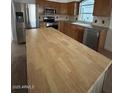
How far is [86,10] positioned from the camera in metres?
4.99

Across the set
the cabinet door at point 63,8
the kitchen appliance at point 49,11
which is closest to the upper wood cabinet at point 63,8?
the cabinet door at point 63,8

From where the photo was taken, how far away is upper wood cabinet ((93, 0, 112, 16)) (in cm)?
311

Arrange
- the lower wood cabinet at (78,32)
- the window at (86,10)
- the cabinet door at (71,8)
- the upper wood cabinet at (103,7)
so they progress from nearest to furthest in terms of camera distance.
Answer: the upper wood cabinet at (103,7) → the lower wood cabinet at (78,32) → the window at (86,10) → the cabinet door at (71,8)

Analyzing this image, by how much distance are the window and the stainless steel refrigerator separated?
7.00ft

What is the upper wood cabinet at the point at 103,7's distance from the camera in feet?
10.2

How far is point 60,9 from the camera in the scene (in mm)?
5637

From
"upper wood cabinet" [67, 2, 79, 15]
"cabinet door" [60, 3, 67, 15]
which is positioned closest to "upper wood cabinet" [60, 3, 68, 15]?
"cabinet door" [60, 3, 67, 15]

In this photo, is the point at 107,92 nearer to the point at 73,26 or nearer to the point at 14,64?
the point at 14,64

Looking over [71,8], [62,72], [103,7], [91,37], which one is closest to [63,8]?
[71,8]

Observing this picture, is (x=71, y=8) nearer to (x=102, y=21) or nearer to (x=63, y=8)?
(x=63, y=8)

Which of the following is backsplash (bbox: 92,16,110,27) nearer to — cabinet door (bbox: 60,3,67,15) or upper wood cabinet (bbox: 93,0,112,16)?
upper wood cabinet (bbox: 93,0,112,16)

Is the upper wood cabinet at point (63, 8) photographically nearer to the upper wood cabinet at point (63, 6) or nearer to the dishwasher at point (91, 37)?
the upper wood cabinet at point (63, 6)

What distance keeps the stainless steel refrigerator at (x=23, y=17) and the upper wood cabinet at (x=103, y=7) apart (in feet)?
8.20
